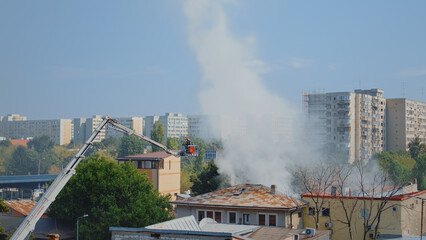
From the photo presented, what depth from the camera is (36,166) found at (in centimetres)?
14688

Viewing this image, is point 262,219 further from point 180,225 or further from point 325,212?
point 180,225

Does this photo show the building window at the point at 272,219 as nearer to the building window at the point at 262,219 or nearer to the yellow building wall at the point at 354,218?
→ the building window at the point at 262,219

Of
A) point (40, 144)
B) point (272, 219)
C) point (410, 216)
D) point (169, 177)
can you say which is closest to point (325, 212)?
point (272, 219)

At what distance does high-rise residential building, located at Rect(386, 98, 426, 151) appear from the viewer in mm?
119863

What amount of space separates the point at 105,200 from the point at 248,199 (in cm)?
1173

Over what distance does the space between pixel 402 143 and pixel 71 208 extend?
95.4 metres

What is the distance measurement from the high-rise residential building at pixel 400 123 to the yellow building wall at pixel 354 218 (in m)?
85.0

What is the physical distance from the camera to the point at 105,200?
4175 cm

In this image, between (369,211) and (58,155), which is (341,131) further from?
(58,155)

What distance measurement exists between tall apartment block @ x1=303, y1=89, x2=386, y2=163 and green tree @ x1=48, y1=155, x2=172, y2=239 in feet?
214

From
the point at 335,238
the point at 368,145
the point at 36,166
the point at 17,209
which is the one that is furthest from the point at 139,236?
the point at 36,166

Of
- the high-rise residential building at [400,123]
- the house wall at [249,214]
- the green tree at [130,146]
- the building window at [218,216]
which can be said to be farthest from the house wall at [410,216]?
the green tree at [130,146]

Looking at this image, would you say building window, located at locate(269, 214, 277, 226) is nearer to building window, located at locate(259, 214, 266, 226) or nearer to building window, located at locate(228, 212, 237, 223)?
building window, located at locate(259, 214, 266, 226)

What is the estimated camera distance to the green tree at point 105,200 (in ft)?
132
